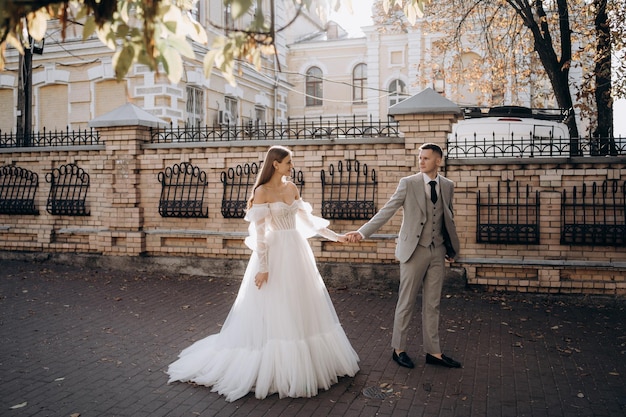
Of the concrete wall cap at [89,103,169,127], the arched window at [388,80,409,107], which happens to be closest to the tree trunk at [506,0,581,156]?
the concrete wall cap at [89,103,169,127]

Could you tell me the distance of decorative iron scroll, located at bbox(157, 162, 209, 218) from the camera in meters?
10.3

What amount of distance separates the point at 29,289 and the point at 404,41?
26.3m

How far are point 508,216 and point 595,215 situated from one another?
1.24 m

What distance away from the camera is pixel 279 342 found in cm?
493

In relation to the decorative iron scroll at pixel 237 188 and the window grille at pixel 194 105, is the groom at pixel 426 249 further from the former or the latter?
the window grille at pixel 194 105

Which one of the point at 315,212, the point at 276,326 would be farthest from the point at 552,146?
the point at 276,326

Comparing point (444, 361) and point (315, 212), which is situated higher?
point (315, 212)

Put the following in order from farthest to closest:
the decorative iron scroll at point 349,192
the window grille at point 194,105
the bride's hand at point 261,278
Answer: the window grille at point 194,105, the decorative iron scroll at point 349,192, the bride's hand at point 261,278

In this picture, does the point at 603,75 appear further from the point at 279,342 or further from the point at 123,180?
the point at 123,180

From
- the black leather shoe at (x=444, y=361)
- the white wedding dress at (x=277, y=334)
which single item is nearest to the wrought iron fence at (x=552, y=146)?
A: the black leather shoe at (x=444, y=361)

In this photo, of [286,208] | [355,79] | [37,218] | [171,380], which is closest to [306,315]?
[286,208]

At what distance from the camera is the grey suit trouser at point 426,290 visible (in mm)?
5609

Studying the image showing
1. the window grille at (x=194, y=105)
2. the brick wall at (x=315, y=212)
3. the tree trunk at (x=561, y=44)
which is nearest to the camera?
the brick wall at (x=315, y=212)

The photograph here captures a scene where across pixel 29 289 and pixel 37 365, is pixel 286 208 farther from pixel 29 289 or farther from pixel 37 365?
pixel 29 289
